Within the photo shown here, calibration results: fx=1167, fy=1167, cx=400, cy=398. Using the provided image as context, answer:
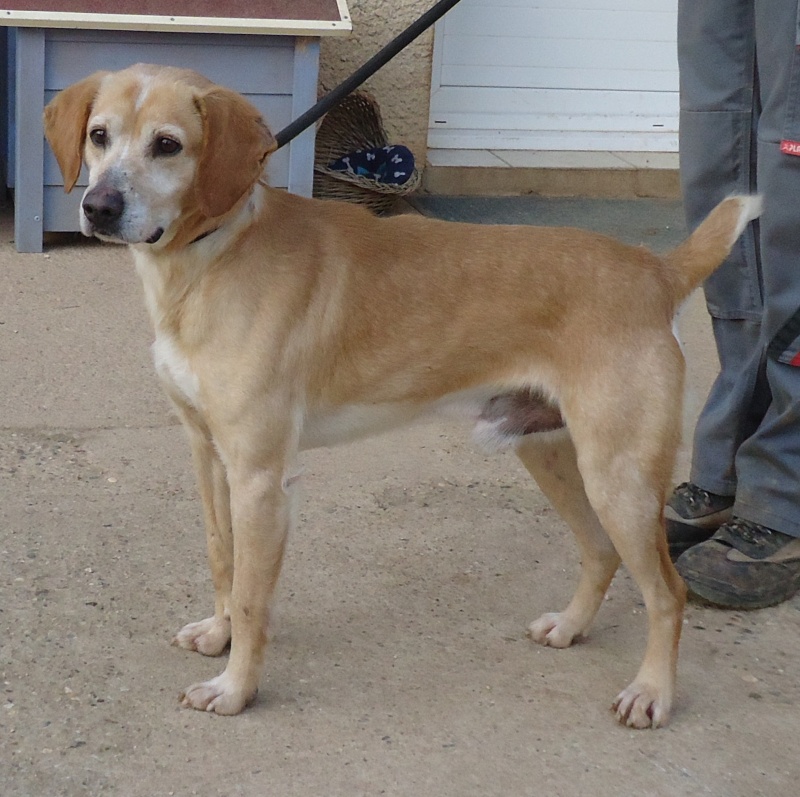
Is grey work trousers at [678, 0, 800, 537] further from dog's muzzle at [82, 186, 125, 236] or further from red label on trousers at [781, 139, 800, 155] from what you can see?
dog's muzzle at [82, 186, 125, 236]

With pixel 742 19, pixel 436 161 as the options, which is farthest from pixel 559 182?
pixel 742 19

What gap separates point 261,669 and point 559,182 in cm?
457

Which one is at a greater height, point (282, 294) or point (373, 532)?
point (282, 294)

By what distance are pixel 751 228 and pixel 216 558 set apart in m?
1.72

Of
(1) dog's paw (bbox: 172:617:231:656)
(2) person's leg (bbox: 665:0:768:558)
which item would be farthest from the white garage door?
(1) dog's paw (bbox: 172:617:231:656)

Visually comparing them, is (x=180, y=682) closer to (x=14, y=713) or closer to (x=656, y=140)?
(x=14, y=713)

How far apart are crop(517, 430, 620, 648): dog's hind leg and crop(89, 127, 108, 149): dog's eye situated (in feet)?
4.13

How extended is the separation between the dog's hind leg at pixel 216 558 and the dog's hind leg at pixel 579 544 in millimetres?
778

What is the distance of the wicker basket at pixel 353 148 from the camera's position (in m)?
5.77

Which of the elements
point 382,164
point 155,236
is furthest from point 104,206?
point 382,164

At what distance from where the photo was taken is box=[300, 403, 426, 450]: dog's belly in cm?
275

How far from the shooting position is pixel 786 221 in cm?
298

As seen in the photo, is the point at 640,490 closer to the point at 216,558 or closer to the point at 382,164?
the point at 216,558

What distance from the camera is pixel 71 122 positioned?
2615 millimetres
